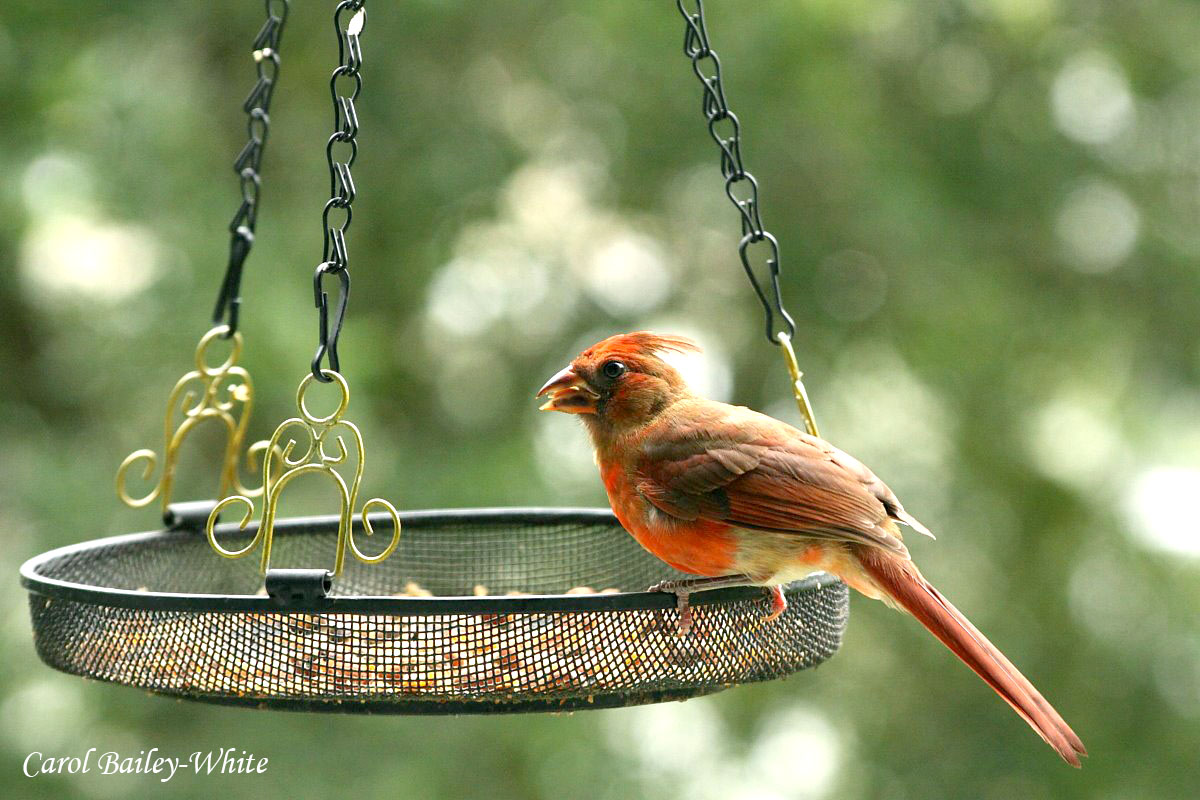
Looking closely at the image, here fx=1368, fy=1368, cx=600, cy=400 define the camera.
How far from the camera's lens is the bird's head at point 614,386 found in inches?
111

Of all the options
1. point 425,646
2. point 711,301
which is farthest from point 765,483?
point 711,301

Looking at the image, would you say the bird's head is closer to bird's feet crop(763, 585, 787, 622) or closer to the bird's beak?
the bird's beak

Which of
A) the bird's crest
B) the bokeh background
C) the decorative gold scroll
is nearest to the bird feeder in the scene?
the decorative gold scroll

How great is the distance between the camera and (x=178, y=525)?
119 inches

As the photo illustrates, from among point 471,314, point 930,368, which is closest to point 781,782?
point 930,368

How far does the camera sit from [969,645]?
2.32 metres

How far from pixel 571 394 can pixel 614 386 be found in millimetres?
93

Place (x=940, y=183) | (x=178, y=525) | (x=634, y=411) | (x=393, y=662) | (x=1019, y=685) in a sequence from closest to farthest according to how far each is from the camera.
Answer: (x=393, y=662)
(x=1019, y=685)
(x=634, y=411)
(x=178, y=525)
(x=940, y=183)

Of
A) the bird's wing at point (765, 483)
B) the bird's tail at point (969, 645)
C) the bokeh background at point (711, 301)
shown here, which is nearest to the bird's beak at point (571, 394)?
the bird's wing at point (765, 483)

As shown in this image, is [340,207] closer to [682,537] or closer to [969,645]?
[682,537]

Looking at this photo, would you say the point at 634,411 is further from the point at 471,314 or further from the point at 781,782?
the point at 781,782

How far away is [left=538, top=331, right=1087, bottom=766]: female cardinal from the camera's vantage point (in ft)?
7.95

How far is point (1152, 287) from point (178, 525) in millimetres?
3932

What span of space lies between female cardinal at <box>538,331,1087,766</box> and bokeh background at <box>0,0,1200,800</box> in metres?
2.02
